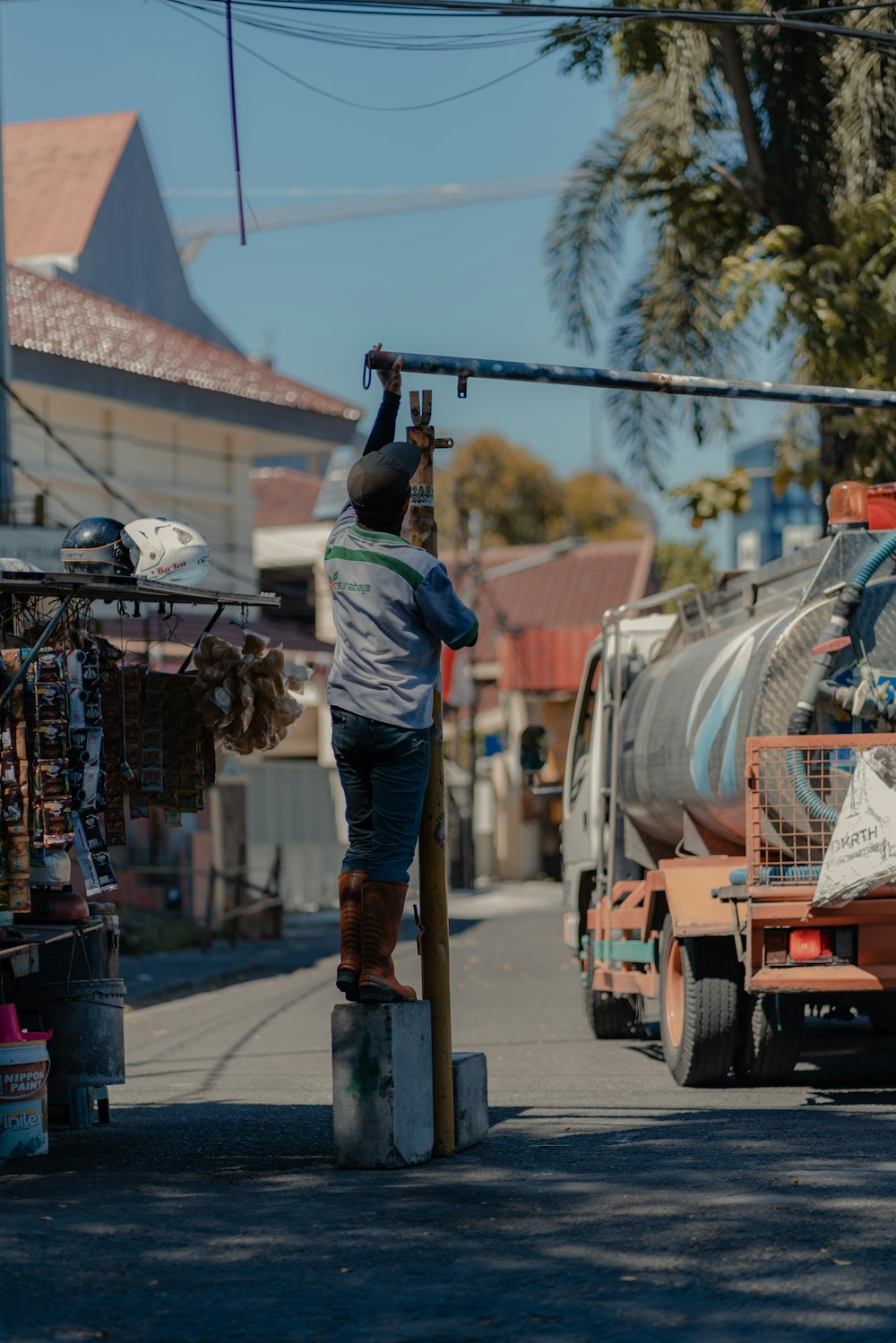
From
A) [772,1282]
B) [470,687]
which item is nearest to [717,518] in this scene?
[772,1282]

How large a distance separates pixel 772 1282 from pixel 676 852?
6954mm

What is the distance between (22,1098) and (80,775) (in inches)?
46.5

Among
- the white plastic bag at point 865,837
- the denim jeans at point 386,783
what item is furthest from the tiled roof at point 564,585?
the denim jeans at point 386,783

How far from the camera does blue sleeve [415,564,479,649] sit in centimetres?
673

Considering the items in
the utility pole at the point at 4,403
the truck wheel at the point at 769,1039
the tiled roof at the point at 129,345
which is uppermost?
the tiled roof at the point at 129,345

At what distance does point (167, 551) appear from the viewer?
7.61 meters

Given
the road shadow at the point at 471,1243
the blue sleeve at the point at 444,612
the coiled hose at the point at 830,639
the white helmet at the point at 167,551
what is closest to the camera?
the road shadow at the point at 471,1243

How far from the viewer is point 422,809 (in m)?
7.08

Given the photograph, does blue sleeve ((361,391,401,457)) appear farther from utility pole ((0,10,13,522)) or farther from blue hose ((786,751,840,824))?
utility pole ((0,10,13,522))

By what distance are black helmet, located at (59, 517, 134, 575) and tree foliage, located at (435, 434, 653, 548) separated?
4399 centimetres

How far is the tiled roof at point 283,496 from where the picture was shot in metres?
47.7

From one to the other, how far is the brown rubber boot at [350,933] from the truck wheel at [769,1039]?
3.43m

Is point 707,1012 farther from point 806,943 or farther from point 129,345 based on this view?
point 129,345

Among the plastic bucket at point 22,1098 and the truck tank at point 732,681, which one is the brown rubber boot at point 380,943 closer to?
the plastic bucket at point 22,1098
